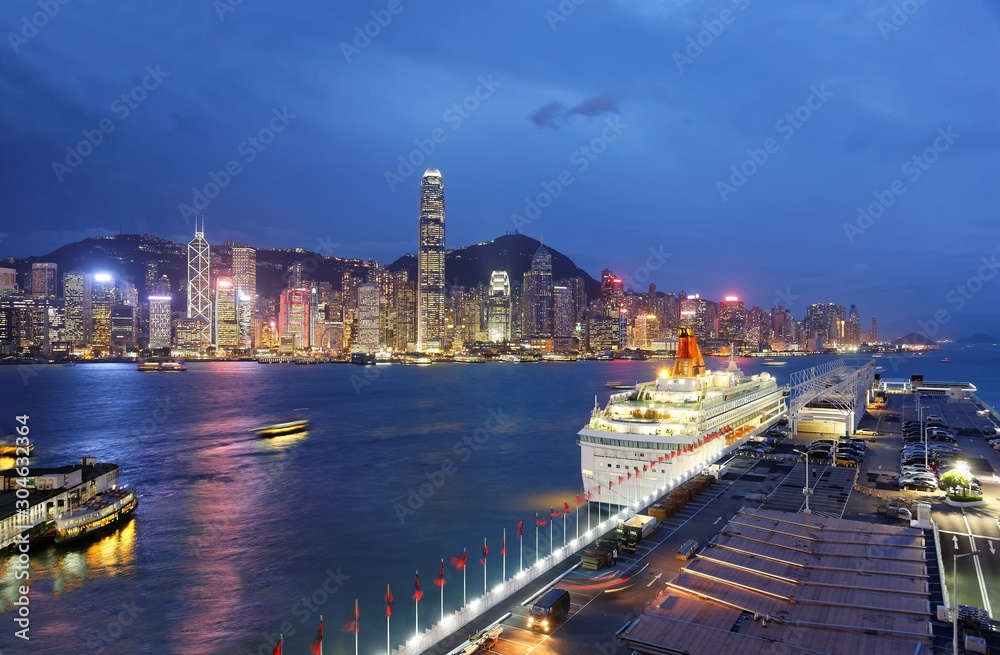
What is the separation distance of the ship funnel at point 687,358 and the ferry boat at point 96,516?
36024mm

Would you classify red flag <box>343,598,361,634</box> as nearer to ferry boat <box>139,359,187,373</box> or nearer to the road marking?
the road marking

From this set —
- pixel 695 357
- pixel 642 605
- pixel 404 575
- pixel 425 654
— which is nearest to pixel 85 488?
pixel 404 575

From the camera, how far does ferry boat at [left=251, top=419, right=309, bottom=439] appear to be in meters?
62.6

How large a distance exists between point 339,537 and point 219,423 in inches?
1791

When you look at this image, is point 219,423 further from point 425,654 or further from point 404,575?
point 425,654

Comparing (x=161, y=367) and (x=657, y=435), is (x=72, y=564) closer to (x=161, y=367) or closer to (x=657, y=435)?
(x=657, y=435)

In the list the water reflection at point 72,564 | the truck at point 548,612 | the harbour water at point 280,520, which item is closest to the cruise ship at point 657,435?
the harbour water at point 280,520

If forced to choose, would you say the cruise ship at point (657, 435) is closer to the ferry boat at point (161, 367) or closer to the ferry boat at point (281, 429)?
the ferry boat at point (281, 429)

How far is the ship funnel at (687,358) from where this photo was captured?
45.2m

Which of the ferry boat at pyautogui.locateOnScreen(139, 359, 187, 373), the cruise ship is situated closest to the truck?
the cruise ship

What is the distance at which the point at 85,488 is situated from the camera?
113 feet

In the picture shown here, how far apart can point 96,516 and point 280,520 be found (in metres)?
9.23

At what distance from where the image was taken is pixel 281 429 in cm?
6372

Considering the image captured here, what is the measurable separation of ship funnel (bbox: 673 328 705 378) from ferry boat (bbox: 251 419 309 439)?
40684mm
